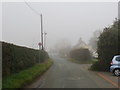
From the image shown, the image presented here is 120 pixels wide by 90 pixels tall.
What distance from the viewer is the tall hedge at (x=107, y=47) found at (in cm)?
2819

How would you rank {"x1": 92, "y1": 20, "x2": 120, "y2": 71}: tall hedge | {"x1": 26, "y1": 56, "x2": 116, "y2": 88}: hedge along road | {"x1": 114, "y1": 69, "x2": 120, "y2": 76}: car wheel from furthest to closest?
{"x1": 92, "y1": 20, "x2": 120, "y2": 71}: tall hedge
{"x1": 114, "y1": 69, "x2": 120, "y2": 76}: car wheel
{"x1": 26, "y1": 56, "x2": 116, "y2": 88}: hedge along road

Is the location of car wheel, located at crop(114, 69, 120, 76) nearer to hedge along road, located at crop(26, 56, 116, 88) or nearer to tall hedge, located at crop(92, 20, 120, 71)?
hedge along road, located at crop(26, 56, 116, 88)

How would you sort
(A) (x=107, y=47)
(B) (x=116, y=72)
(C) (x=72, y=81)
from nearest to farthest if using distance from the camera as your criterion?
(C) (x=72, y=81) < (B) (x=116, y=72) < (A) (x=107, y=47)

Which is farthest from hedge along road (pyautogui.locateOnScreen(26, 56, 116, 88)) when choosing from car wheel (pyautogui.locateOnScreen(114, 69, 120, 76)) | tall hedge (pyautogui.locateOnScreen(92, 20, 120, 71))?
tall hedge (pyautogui.locateOnScreen(92, 20, 120, 71))

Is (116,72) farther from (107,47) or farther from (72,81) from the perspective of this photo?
(107,47)

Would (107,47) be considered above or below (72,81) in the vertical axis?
above

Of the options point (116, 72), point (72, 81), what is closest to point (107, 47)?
point (116, 72)

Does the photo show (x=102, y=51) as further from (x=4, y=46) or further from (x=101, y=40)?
(x=4, y=46)

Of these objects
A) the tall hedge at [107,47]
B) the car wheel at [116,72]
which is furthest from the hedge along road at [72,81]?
the tall hedge at [107,47]

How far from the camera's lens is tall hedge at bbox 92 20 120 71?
28.2m

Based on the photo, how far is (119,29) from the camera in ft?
94.0

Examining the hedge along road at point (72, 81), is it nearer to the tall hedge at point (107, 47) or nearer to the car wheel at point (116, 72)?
the car wheel at point (116, 72)

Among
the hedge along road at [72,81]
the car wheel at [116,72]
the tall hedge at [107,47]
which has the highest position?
the tall hedge at [107,47]

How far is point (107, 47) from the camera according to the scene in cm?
2881
